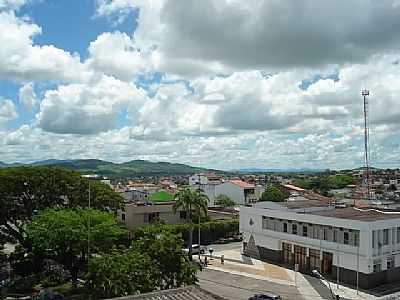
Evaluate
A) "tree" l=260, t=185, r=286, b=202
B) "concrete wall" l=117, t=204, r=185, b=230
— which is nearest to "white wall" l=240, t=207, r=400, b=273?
"concrete wall" l=117, t=204, r=185, b=230

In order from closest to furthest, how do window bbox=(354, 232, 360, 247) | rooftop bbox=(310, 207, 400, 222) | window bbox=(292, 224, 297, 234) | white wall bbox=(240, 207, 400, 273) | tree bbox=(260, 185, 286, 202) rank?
white wall bbox=(240, 207, 400, 273)
window bbox=(354, 232, 360, 247)
rooftop bbox=(310, 207, 400, 222)
window bbox=(292, 224, 297, 234)
tree bbox=(260, 185, 286, 202)

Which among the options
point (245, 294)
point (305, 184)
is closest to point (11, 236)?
point (245, 294)

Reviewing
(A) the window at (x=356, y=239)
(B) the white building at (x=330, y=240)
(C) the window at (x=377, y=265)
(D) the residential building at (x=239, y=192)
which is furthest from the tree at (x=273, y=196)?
(C) the window at (x=377, y=265)

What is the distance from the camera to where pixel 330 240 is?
173ft

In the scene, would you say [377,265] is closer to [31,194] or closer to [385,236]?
[385,236]

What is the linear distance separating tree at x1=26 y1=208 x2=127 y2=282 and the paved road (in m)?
10.9

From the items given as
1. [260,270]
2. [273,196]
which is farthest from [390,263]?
[273,196]

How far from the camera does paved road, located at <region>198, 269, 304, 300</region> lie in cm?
4672

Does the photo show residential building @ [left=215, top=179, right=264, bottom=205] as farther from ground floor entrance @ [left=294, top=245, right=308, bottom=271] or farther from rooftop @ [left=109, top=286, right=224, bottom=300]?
rooftop @ [left=109, top=286, right=224, bottom=300]

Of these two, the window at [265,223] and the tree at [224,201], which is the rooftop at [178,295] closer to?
the window at [265,223]

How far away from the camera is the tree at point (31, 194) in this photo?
53.2 meters

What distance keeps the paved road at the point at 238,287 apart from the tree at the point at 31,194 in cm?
1613

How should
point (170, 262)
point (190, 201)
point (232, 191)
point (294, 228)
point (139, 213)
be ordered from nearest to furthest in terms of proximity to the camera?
point (170, 262), point (294, 228), point (190, 201), point (139, 213), point (232, 191)

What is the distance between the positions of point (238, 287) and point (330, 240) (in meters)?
11.1
